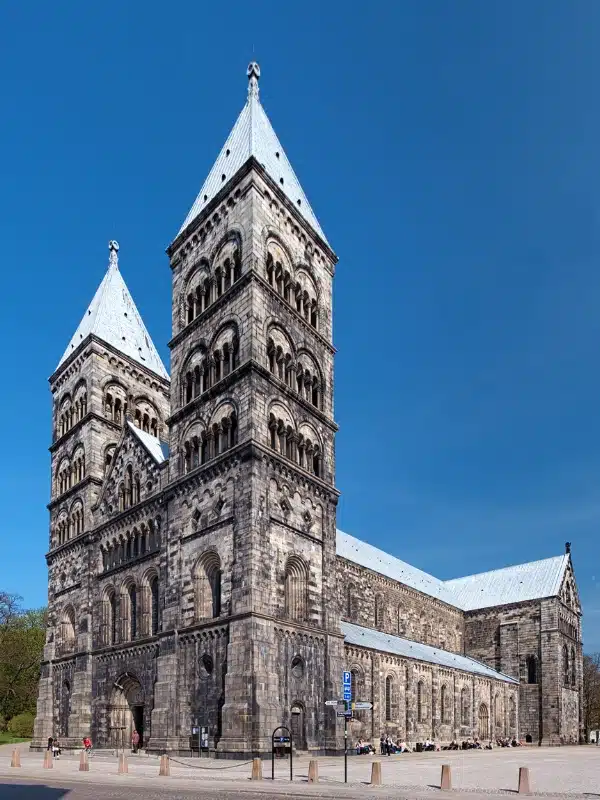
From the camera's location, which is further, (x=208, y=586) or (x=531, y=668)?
(x=531, y=668)

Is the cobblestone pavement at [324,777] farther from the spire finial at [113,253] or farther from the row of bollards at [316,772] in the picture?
the spire finial at [113,253]

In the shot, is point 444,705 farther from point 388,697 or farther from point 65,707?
point 65,707

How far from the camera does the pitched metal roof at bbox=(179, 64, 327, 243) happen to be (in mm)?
45625

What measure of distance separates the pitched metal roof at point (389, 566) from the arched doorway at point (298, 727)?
63.7 feet

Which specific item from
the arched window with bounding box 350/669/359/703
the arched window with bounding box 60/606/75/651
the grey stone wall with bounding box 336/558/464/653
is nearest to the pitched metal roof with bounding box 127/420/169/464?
the arched window with bounding box 60/606/75/651

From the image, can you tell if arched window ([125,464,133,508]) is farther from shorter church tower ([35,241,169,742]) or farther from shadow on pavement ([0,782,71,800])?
shadow on pavement ([0,782,71,800])

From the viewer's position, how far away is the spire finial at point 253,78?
50656 mm

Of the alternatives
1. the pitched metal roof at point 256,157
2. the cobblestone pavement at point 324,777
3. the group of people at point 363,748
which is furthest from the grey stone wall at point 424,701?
the pitched metal roof at point 256,157

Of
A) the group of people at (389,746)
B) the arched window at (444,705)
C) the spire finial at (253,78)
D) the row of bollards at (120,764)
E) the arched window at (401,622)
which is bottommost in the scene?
the group of people at (389,746)

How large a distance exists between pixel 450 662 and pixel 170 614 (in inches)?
1203

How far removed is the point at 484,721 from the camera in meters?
63.1

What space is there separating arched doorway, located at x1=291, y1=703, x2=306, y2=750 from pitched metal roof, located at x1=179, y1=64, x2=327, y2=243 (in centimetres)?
2742

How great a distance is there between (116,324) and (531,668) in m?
47.3

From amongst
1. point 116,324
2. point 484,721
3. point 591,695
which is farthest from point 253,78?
point 591,695
